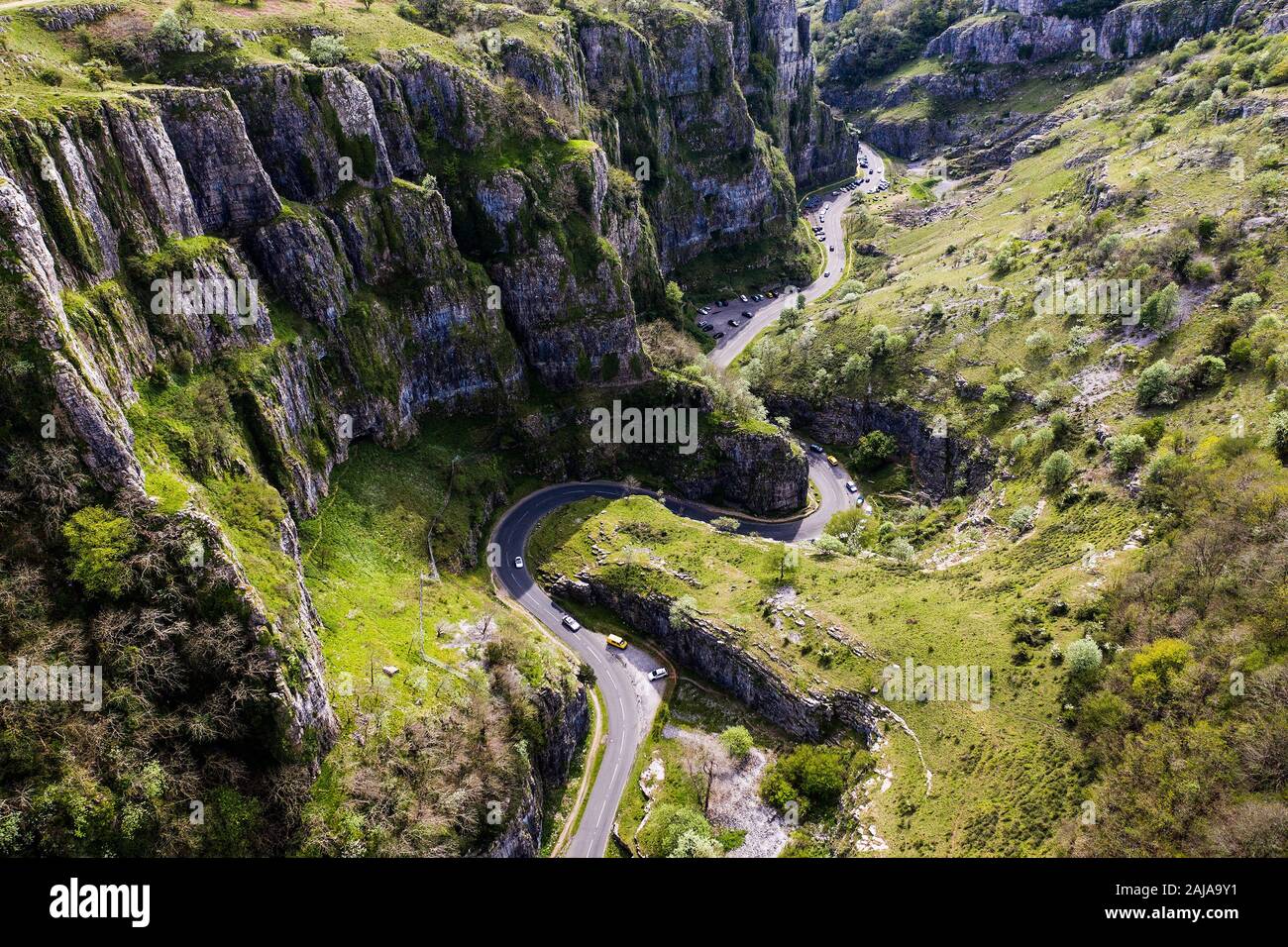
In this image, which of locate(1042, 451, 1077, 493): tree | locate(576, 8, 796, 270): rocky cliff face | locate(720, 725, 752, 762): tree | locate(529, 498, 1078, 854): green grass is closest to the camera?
locate(529, 498, 1078, 854): green grass

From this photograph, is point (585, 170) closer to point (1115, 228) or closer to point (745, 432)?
point (745, 432)

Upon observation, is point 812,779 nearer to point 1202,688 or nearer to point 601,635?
point 601,635

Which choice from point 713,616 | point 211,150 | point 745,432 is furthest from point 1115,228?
point 211,150

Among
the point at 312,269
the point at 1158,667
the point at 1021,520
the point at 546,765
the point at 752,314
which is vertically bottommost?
the point at 546,765

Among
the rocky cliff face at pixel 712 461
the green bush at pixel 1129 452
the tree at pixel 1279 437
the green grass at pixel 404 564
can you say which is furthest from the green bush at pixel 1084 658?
the rocky cliff face at pixel 712 461

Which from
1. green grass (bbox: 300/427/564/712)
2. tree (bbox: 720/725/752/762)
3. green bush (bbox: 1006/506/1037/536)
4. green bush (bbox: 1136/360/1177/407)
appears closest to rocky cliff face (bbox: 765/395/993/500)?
green bush (bbox: 1006/506/1037/536)

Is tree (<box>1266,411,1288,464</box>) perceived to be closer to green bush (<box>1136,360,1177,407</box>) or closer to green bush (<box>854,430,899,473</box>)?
green bush (<box>1136,360,1177,407</box>)

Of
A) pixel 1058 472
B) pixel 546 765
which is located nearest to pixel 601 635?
pixel 546 765
